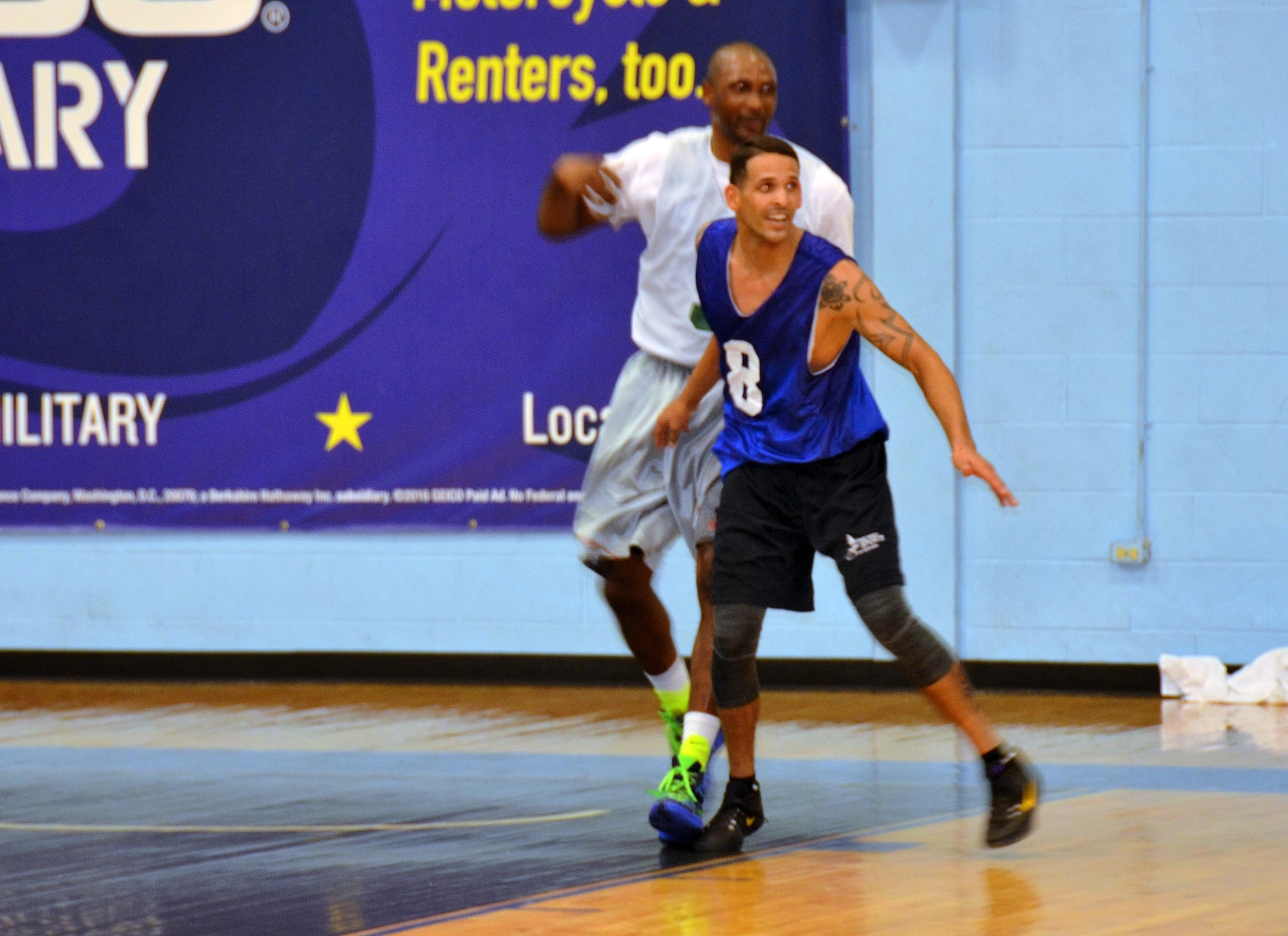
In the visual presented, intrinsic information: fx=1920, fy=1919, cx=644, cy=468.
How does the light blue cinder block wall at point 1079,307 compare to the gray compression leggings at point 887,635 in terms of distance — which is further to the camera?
the light blue cinder block wall at point 1079,307

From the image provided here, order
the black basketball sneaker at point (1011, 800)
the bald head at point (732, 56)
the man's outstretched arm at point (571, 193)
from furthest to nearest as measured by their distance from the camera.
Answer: the man's outstretched arm at point (571, 193)
the bald head at point (732, 56)
the black basketball sneaker at point (1011, 800)

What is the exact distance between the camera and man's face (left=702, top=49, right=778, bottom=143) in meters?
4.42

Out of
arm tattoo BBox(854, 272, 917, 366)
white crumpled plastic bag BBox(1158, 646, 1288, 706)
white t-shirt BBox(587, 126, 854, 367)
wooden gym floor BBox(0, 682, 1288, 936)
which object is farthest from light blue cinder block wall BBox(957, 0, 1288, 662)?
arm tattoo BBox(854, 272, 917, 366)

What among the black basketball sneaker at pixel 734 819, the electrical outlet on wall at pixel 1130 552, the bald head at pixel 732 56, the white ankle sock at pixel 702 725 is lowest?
the black basketball sneaker at pixel 734 819

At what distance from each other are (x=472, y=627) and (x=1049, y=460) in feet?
7.66

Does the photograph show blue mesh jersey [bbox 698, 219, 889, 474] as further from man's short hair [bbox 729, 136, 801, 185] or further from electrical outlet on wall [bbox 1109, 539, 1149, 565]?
electrical outlet on wall [bbox 1109, 539, 1149, 565]

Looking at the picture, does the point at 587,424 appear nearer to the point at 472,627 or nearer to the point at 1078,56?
the point at 472,627

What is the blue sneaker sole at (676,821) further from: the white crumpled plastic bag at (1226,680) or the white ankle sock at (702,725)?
the white crumpled plastic bag at (1226,680)

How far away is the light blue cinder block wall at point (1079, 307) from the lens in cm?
703

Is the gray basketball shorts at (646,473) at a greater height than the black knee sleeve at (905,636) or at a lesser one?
greater

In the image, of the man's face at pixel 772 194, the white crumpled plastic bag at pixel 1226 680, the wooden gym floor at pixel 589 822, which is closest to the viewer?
the wooden gym floor at pixel 589 822

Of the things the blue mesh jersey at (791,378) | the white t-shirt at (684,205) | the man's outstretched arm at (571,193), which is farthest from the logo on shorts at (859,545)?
the man's outstretched arm at (571,193)

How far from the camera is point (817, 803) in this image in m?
4.84

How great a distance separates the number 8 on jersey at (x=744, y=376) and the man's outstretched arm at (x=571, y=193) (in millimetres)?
605
